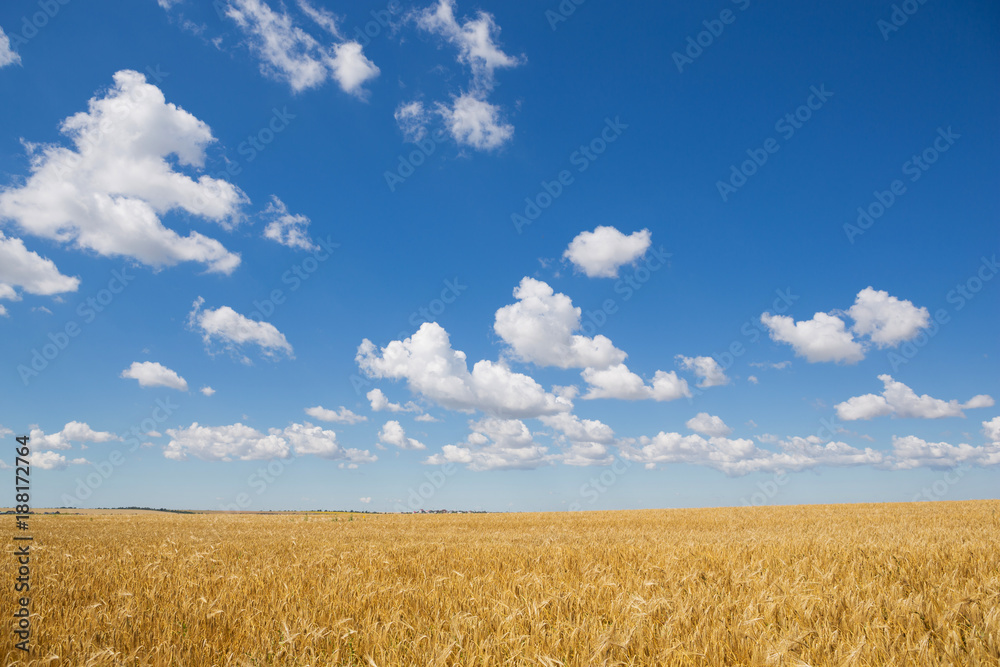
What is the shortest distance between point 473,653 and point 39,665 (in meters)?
3.38

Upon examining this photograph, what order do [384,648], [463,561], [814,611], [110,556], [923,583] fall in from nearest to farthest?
1. [384,648]
2. [814,611]
3. [923,583]
4. [463,561]
5. [110,556]

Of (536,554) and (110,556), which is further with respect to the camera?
(110,556)

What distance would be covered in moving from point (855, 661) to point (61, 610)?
7587mm

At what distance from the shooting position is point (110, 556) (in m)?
10.2

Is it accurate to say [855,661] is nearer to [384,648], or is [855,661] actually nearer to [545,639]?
[545,639]

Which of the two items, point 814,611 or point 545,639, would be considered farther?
point 814,611

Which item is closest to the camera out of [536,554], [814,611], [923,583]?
[814,611]

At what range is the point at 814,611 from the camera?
4750mm

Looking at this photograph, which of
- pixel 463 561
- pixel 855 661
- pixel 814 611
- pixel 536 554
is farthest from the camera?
pixel 536 554

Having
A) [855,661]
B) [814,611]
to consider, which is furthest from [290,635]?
[814,611]

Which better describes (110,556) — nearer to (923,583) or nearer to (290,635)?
(290,635)

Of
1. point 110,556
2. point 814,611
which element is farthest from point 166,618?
point 110,556

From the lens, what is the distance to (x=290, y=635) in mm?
3975

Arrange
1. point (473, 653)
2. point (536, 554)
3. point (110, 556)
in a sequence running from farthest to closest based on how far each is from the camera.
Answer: point (110, 556), point (536, 554), point (473, 653)
